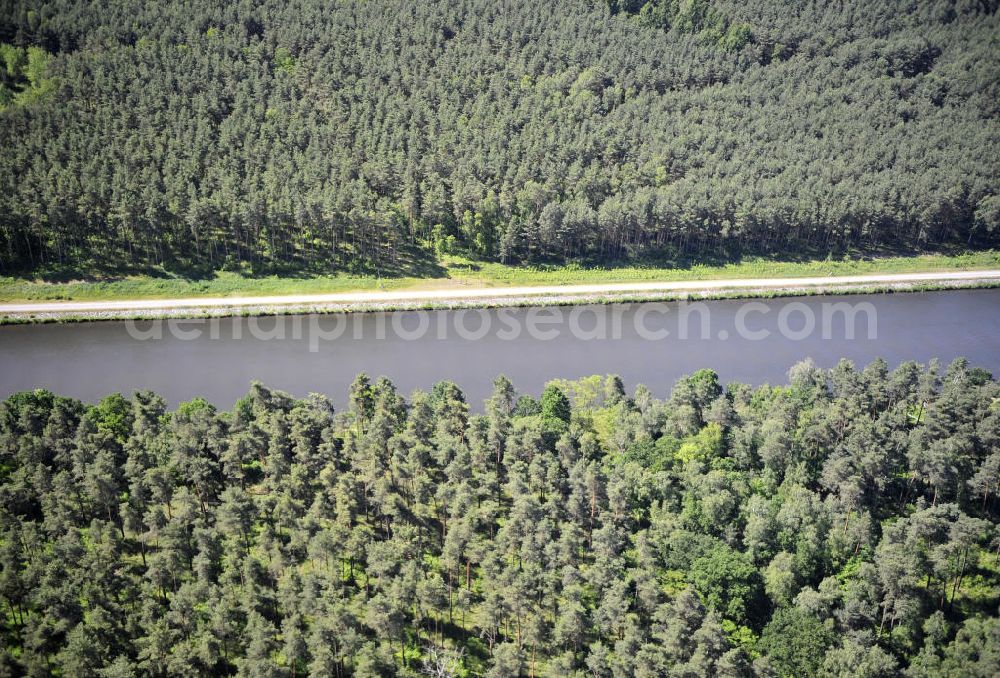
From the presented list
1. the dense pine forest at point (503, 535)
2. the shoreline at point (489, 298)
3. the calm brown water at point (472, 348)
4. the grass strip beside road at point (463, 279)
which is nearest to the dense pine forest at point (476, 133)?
the grass strip beside road at point (463, 279)

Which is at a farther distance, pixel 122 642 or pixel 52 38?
pixel 52 38

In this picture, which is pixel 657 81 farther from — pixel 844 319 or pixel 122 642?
pixel 122 642

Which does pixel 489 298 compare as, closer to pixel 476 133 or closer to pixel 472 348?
pixel 472 348

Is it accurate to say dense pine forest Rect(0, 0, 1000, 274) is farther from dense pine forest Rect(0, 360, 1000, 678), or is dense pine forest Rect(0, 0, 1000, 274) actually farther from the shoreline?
dense pine forest Rect(0, 360, 1000, 678)

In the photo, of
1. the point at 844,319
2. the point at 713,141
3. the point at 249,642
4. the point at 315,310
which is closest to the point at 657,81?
the point at 713,141

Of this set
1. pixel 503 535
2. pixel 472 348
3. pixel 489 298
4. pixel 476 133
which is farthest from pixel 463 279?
pixel 503 535

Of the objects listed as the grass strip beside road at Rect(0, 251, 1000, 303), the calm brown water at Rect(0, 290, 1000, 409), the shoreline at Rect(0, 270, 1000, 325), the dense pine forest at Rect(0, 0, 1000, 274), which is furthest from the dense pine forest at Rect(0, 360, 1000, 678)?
the dense pine forest at Rect(0, 0, 1000, 274)
